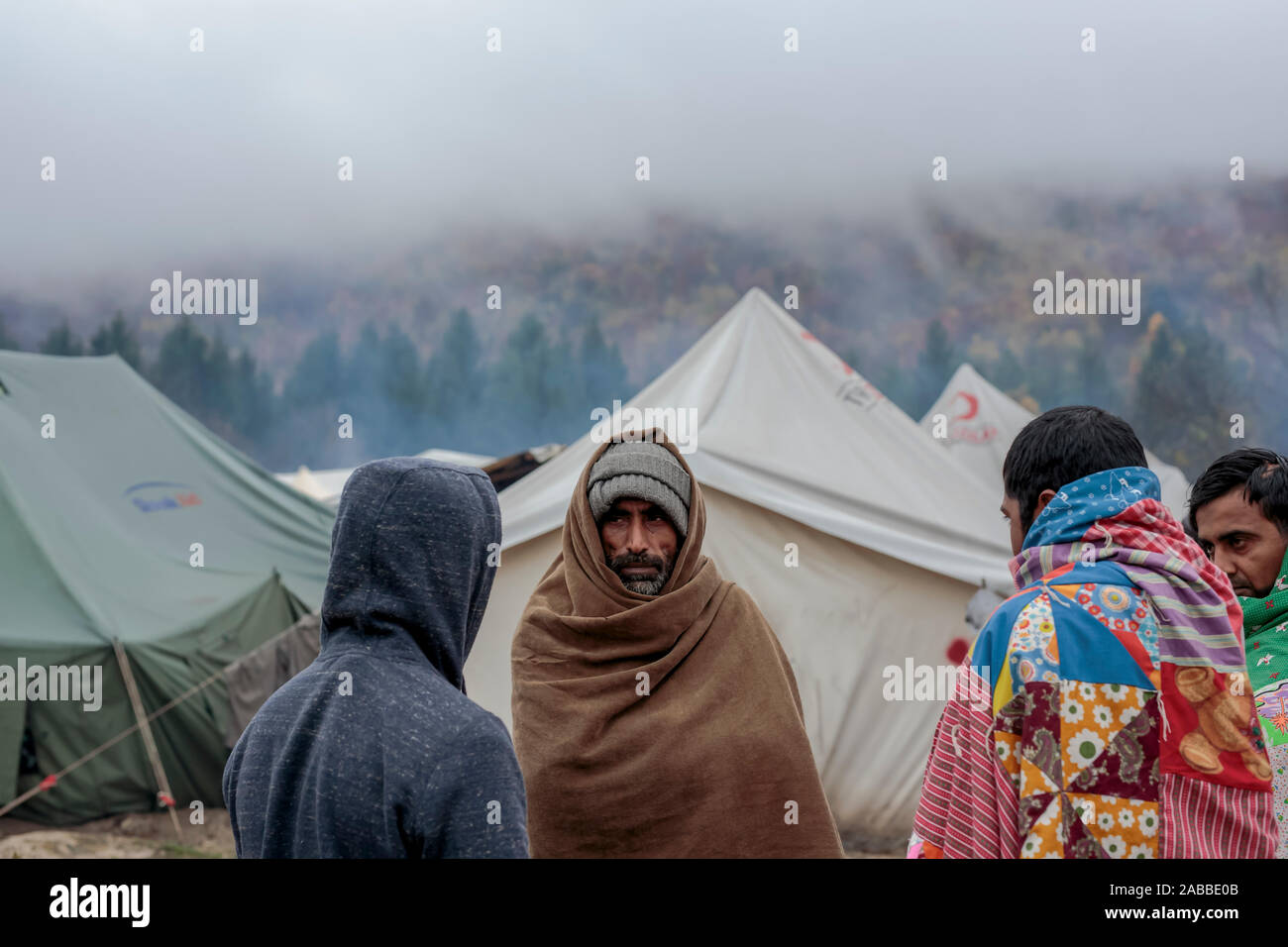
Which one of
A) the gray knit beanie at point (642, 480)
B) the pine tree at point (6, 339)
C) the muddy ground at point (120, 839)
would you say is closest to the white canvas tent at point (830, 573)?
the muddy ground at point (120, 839)

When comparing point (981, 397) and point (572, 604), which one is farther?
point (981, 397)

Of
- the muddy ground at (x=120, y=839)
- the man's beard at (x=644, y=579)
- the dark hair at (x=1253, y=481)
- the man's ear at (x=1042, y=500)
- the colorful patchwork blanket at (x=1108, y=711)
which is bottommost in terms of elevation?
the muddy ground at (x=120, y=839)

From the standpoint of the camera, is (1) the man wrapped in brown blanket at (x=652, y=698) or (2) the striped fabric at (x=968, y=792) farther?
(1) the man wrapped in brown blanket at (x=652, y=698)

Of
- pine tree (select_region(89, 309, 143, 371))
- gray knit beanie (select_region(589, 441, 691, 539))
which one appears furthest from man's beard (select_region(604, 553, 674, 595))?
pine tree (select_region(89, 309, 143, 371))

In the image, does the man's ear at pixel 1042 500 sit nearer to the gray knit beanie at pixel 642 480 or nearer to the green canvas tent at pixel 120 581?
the gray knit beanie at pixel 642 480

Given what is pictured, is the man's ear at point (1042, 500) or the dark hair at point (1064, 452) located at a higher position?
the dark hair at point (1064, 452)

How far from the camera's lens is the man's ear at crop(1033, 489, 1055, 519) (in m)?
1.42

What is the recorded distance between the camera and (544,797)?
6.65ft

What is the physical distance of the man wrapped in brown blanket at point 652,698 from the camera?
1972 mm

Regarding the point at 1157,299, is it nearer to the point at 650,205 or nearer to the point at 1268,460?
the point at 650,205

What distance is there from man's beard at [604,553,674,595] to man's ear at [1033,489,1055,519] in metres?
0.88

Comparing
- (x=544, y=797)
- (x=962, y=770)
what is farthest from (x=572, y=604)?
(x=962, y=770)

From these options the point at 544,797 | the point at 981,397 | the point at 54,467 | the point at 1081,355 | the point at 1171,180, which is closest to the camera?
the point at 544,797
